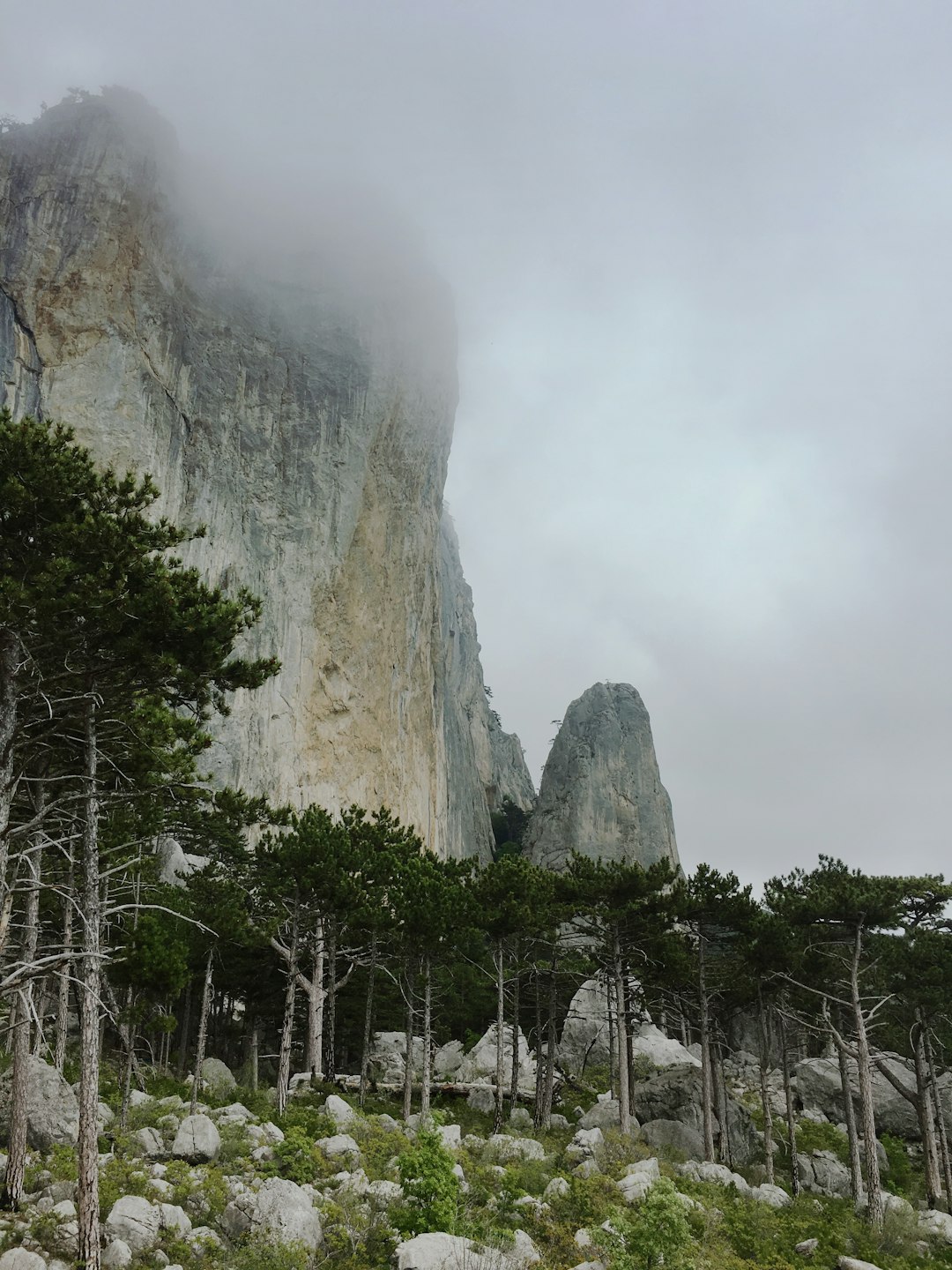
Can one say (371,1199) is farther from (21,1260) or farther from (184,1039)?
(184,1039)

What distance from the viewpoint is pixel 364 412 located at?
196ft

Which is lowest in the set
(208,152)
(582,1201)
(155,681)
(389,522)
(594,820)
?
(582,1201)

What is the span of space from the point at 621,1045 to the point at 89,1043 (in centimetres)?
1903

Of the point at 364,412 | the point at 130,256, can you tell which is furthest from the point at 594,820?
the point at 130,256

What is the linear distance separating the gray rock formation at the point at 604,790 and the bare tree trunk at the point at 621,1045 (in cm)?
4122

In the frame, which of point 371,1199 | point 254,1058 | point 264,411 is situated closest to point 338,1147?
point 371,1199

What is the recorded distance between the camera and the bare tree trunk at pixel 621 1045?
2681cm

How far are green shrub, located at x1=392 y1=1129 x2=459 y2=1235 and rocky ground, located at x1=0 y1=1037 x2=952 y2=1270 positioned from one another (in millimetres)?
36

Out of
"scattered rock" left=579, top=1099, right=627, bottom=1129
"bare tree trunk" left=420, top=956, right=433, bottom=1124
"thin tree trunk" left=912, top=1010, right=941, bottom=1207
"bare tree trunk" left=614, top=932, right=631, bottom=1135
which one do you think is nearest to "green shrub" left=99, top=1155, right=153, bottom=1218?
"bare tree trunk" left=420, top=956, right=433, bottom=1124

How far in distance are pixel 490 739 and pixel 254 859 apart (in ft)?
225

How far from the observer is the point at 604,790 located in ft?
255

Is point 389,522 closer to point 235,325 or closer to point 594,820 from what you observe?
point 235,325

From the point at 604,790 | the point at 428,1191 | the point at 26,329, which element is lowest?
the point at 428,1191

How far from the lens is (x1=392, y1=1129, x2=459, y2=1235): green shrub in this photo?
12438 mm
